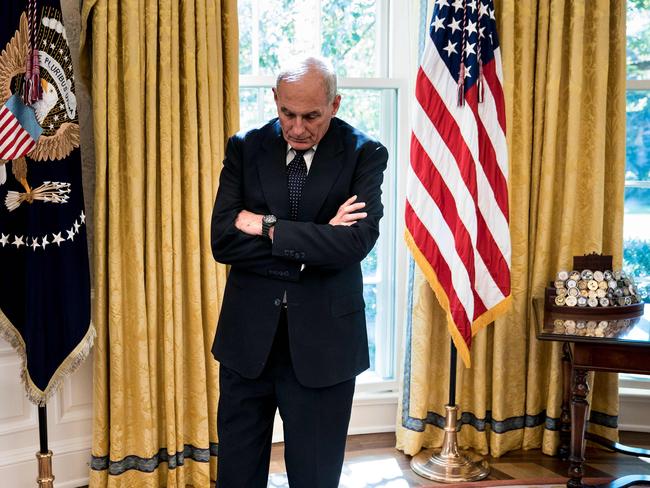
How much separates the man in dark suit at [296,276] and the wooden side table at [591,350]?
102 centimetres

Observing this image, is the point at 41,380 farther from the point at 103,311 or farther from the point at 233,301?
the point at 233,301

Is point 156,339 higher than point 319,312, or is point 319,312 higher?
point 319,312

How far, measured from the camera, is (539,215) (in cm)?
342

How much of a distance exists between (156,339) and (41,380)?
50 centimetres

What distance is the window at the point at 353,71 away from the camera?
11.3 feet

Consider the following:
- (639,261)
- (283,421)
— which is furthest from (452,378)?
(283,421)

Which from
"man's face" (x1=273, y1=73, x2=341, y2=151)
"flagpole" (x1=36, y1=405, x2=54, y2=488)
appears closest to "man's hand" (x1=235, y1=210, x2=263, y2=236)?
"man's face" (x1=273, y1=73, x2=341, y2=151)

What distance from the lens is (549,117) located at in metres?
3.36

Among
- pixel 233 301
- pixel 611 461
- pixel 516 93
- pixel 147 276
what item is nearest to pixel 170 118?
pixel 147 276

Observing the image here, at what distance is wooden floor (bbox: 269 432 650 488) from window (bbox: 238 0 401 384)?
0.42 meters

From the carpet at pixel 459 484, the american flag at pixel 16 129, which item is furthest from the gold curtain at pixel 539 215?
the american flag at pixel 16 129

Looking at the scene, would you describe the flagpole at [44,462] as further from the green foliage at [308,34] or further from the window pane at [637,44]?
the window pane at [637,44]

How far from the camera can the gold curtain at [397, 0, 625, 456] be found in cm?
333

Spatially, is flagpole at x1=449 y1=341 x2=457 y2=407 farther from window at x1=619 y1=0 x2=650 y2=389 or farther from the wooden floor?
window at x1=619 y1=0 x2=650 y2=389
